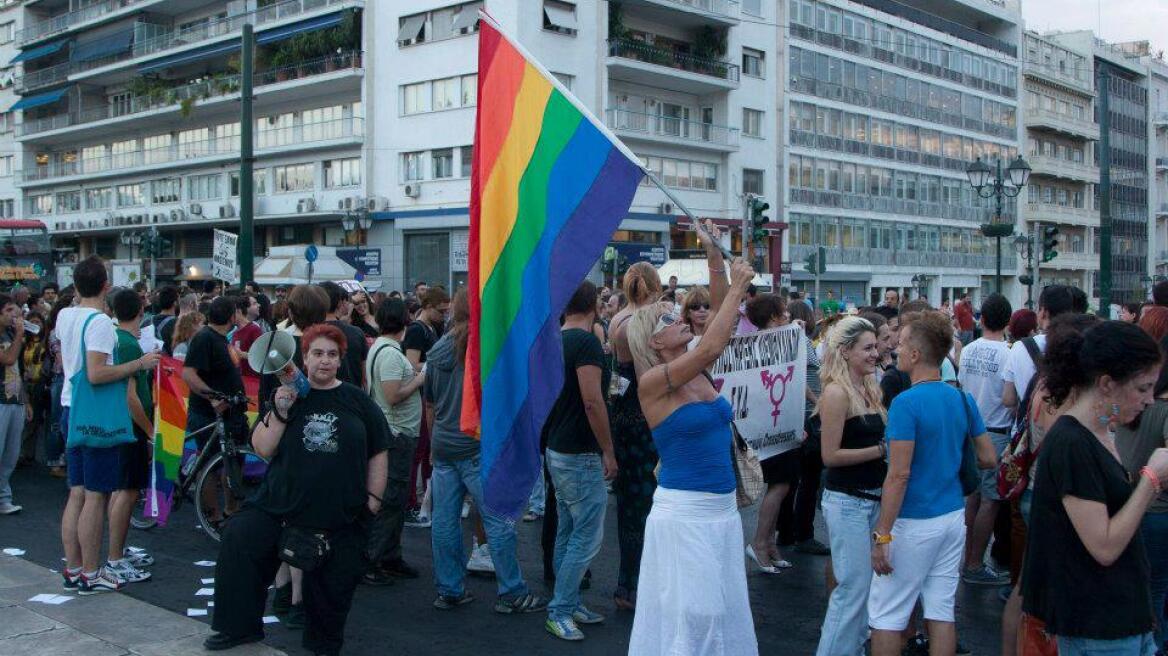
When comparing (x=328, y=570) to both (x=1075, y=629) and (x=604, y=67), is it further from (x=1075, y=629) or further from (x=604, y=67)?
(x=604, y=67)

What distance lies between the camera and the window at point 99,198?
53.0 m

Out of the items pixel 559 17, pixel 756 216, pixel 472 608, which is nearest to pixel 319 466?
pixel 472 608

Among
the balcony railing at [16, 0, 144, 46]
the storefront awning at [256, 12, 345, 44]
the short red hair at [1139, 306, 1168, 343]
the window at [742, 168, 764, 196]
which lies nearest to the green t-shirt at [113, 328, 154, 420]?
the short red hair at [1139, 306, 1168, 343]

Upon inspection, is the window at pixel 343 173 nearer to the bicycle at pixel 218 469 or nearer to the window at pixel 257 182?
the window at pixel 257 182

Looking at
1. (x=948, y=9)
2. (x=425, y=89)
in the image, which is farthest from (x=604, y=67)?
(x=948, y=9)

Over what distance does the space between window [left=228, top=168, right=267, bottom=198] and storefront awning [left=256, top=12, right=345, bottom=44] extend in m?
5.33

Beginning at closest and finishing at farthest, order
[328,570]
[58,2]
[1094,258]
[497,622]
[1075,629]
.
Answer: [1075,629], [328,570], [497,622], [58,2], [1094,258]

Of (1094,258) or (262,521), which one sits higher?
(1094,258)

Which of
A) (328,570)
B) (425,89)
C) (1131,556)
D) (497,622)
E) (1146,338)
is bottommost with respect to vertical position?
(497,622)

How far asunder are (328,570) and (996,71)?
6290 cm

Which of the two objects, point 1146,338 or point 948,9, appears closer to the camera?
point 1146,338

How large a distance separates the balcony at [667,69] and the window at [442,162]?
655cm

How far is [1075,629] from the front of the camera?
344 cm

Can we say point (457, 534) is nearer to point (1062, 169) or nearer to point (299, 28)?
point (299, 28)
